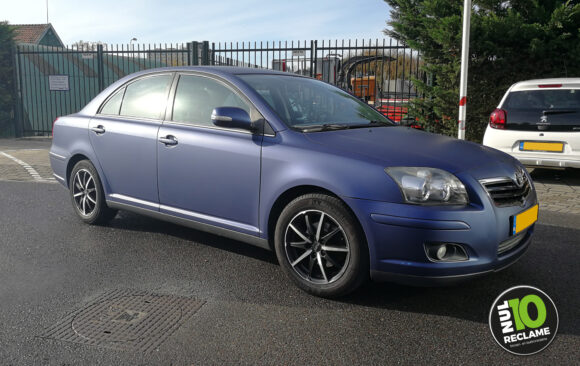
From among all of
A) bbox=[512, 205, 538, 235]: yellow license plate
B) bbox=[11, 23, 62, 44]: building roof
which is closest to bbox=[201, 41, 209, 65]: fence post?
bbox=[512, 205, 538, 235]: yellow license plate

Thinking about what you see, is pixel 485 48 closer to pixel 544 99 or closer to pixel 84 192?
pixel 544 99

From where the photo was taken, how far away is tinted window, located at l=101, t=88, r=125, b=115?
5.05 m

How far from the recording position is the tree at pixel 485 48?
32.0 ft

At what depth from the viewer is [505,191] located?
3.36 meters

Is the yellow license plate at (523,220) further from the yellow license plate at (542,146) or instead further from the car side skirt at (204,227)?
the yellow license plate at (542,146)

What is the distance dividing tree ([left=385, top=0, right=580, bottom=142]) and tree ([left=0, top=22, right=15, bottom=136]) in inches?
491

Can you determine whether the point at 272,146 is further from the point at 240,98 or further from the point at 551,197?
the point at 551,197

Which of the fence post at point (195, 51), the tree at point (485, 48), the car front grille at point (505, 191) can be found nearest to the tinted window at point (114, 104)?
the car front grille at point (505, 191)

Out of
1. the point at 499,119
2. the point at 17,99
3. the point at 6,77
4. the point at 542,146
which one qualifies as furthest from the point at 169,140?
the point at 6,77

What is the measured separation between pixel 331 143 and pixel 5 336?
230 centimetres

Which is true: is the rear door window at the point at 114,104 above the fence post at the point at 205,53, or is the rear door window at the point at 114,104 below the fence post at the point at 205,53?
below

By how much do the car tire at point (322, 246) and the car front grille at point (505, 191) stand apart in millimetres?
869

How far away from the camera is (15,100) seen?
646 inches

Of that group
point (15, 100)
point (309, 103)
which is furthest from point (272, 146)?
point (15, 100)
